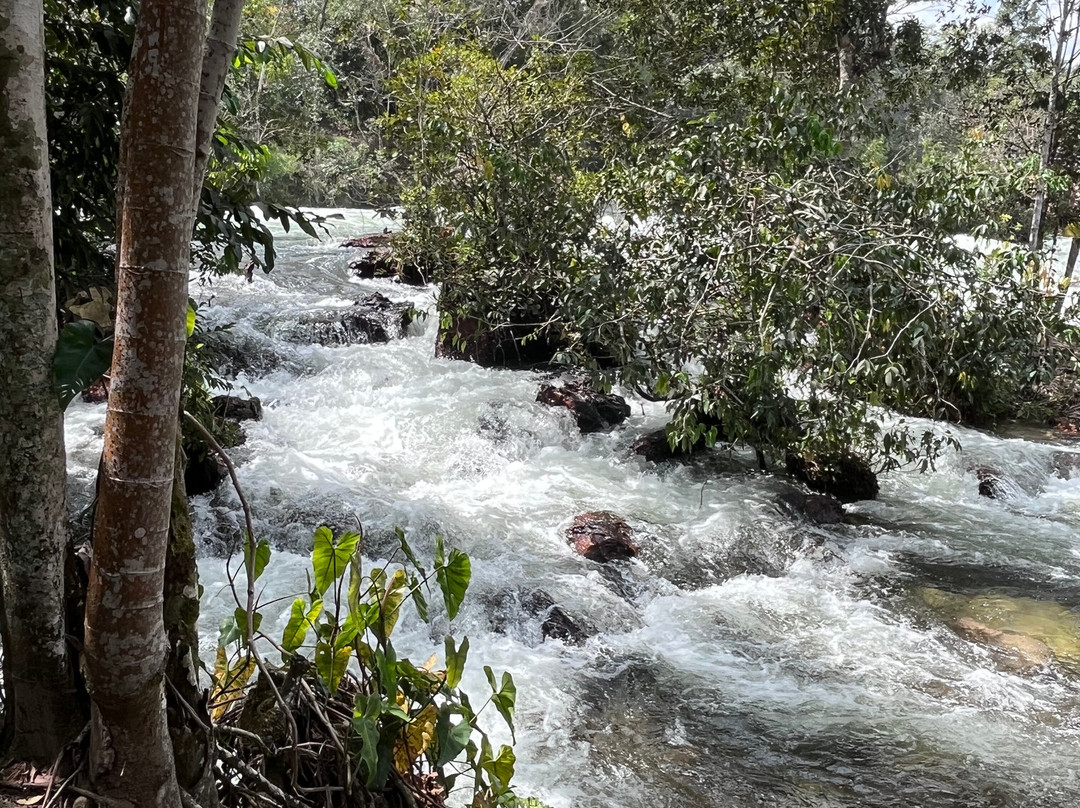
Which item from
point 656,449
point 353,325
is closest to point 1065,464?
point 656,449

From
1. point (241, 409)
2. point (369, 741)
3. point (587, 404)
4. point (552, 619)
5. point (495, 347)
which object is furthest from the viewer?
point (495, 347)

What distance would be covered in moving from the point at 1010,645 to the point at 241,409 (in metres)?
6.59

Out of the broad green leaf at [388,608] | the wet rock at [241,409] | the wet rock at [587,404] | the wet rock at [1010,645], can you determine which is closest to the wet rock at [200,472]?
the wet rock at [241,409]

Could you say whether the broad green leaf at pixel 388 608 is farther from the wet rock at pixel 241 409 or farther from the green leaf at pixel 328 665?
the wet rock at pixel 241 409

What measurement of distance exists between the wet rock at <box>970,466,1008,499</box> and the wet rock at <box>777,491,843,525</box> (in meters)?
1.70

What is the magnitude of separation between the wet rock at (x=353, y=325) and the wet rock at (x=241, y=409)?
2.45 metres

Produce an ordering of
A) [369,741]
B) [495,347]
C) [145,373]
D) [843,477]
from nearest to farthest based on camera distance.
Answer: [145,373], [369,741], [843,477], [495,347]

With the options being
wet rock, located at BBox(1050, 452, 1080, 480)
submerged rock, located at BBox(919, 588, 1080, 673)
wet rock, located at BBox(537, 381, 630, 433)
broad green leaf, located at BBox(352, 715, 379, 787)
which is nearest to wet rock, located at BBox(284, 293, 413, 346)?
wet rock, located at BBox(537, 381, 630, 433)

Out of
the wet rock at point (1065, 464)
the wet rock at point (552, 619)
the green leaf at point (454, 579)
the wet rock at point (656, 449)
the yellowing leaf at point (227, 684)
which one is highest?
the green leaf at point (454, 579)

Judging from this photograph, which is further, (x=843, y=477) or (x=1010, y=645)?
(x=843, y=477)

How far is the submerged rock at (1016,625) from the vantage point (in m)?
5.21

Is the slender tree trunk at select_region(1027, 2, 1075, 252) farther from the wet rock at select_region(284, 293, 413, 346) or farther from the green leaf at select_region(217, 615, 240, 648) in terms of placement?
the green leaf at select_region(217, 615, 240, 648)

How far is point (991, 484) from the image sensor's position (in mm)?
8125

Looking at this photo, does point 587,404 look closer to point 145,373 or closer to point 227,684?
point 227,684
